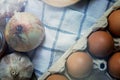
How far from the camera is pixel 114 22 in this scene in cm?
101

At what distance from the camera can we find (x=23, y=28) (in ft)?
3.42

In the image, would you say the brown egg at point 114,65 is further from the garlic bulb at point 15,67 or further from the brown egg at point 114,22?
the garlic bulb at point 15,67

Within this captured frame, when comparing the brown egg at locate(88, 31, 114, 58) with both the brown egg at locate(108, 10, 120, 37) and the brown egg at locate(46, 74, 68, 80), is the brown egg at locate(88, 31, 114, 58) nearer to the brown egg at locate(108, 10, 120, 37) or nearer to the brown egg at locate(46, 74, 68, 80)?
the brown egg at locate(108, 10, 120, 37)

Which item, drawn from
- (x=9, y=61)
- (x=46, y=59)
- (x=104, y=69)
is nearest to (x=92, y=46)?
(x=104, y=69)

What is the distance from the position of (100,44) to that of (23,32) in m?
0.26

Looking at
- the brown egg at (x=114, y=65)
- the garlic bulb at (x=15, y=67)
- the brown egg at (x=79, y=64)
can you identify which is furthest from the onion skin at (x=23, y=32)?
the brown egg at (x=114, y=65)

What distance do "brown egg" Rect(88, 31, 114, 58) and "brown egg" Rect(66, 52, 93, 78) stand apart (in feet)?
0.11

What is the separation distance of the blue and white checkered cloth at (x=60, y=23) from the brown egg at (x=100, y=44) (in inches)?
3.2

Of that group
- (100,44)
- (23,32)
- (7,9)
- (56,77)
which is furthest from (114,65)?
(7,9)

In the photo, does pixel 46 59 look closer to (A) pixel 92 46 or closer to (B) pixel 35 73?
(B) pixel 35 73

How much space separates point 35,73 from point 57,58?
0.34 feet

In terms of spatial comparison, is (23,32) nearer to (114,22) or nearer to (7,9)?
(7,9)

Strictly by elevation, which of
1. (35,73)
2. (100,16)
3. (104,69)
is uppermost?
(100,16)

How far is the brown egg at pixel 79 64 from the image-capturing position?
3.26ft
